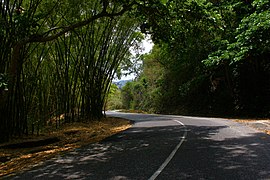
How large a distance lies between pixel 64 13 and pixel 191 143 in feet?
28.0

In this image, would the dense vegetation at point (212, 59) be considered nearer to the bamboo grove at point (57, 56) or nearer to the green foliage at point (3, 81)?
the bamboo grove at point (57, 56)

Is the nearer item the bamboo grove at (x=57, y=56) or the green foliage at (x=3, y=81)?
the green foliage at (x=3, y=81)

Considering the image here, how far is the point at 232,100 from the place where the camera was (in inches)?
Result: 909

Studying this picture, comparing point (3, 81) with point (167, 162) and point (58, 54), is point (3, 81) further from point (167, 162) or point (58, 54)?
point (58, 54)

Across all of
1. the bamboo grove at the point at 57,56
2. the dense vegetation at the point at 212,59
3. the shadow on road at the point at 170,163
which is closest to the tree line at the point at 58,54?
the bamboo grove at the point at 57,56

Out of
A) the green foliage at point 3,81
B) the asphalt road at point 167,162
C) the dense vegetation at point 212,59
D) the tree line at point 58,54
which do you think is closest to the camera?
the asphalt road at point 167,162

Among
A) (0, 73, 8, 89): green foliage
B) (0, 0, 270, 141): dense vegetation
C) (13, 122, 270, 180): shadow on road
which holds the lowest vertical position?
(13, 122, 270, 180): shadow on road

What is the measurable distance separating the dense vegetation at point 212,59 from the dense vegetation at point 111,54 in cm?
5

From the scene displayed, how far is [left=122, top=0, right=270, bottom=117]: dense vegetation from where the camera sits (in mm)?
10641

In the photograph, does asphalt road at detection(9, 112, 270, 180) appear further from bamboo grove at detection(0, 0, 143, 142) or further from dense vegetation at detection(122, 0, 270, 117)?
dense vegetation at detection(122, 0, 270, 117)

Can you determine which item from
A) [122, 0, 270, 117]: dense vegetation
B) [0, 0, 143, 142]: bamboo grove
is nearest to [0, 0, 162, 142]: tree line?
[0, 0, 143, 142]: bamboo grove

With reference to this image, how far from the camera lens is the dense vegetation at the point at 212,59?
10641mm

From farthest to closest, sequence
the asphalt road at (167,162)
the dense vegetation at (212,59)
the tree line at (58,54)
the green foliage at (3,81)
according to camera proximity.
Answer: the dense vegetation at (212,59)
the tree line at (58,54)
the green foliage at (3,81)
the asphalt road at (167,162)

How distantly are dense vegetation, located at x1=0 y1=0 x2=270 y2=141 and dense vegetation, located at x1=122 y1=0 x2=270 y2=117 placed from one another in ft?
0.17
